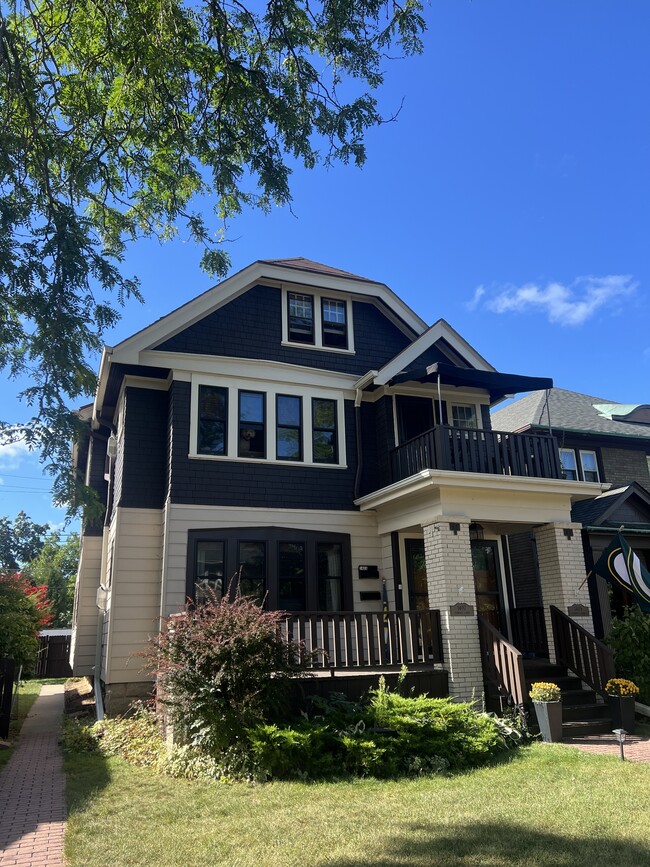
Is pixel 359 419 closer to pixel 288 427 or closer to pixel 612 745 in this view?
pixel 288 427

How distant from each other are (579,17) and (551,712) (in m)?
9.37

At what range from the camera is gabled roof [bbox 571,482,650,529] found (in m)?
13.8

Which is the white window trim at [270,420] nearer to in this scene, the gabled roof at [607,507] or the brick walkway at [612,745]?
the gabled roof at [607,507]

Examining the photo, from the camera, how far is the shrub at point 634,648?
11297mm

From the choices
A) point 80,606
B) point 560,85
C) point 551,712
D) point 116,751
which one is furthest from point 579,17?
point 80,606

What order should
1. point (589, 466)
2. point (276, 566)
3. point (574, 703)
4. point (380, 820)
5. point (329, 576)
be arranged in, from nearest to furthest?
1. point (380, 820)
2. point (574, 703)
3. point (276, 566)
4. point (329, 576)
5. point (589, 466)

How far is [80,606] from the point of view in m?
17.3

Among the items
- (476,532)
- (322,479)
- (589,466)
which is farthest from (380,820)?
(589,466)

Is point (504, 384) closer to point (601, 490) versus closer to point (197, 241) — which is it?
point (601, 490)

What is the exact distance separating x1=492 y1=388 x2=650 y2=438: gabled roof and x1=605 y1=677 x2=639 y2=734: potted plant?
8763 millimetres

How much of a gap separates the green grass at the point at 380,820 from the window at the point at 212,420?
6430mm

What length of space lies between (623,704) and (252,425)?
8.44 metres

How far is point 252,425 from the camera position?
13.5 metres

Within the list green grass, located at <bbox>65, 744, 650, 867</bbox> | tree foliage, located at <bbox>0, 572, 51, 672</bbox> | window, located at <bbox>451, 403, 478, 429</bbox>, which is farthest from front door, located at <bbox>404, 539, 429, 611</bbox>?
tree foliage, located at <bbox>0, 572, 51, 672</bbox>
